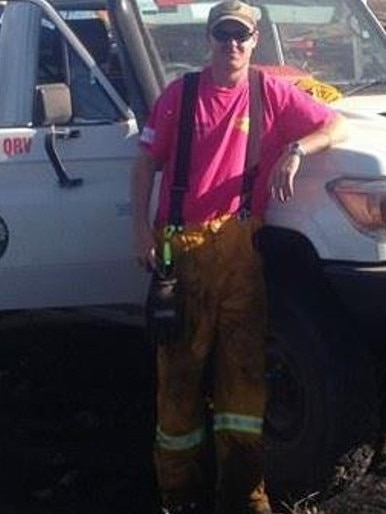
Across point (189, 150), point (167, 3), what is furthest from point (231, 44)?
point (167, 3)

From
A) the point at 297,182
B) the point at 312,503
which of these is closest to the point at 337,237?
the point at 297,182

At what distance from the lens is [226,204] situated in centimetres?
534

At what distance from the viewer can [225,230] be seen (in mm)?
5328

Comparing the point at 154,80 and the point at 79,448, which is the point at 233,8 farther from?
the point at 79,448

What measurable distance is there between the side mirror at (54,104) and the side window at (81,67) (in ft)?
0.34

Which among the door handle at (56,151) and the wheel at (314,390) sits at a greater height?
the door handle at (56,151)

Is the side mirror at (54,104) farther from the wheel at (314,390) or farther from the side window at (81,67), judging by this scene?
the wheel at (314,390)

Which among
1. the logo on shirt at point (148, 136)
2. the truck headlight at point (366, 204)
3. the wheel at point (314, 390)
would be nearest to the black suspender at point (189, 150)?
the logo on shirt at point (148, 136)

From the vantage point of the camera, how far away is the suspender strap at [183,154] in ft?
17.5

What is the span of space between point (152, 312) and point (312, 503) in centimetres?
99

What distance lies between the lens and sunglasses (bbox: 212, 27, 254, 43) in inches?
207

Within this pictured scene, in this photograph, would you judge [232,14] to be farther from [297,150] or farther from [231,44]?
[297,150]

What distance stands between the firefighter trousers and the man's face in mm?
529

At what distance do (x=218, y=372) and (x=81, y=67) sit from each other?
162cm
